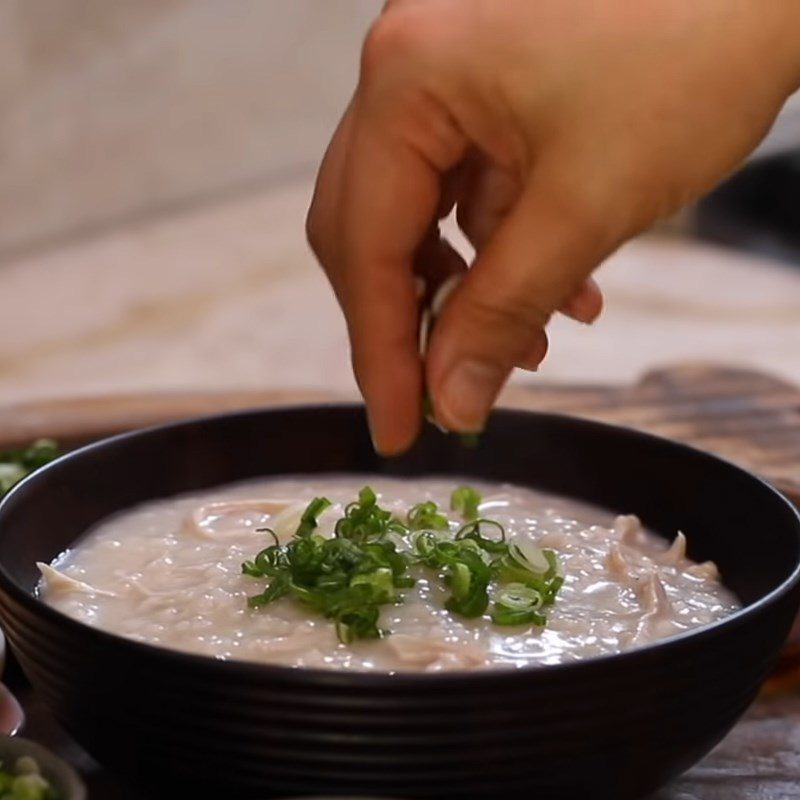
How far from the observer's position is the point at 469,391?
1252mm

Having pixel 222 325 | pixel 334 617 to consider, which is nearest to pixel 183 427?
pixel 334 617

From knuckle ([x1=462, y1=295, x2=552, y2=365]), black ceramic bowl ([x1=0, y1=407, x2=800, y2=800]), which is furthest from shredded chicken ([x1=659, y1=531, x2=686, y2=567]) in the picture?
knuckle ([x1=462, y1=295, x2=552, y2=365])

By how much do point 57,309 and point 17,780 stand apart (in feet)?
7.80

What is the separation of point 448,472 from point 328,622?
1.52 ft

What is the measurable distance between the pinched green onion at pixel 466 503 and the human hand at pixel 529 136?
27 centimetres

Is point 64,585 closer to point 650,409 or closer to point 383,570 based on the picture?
point 383,570

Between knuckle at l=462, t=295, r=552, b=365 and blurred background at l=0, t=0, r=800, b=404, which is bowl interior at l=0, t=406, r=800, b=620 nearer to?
knuckle at l=462, t=295, r=552, b=365

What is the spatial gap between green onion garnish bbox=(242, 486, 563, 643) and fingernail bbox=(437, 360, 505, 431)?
0.13 meters

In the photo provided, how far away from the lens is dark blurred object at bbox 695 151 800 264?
14.4 ft

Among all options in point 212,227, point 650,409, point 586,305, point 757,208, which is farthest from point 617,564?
point 757,208

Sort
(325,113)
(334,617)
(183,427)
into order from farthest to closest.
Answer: (325,113) → (183,427) → (334,617)

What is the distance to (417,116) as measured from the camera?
1192 millimetres

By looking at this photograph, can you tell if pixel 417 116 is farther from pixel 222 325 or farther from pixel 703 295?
pixel 703 295

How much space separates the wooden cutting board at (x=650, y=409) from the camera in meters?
2.01
